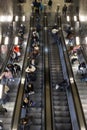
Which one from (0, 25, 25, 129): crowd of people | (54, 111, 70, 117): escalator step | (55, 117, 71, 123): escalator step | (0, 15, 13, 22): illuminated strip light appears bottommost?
(55, 117, 71, 123): escalator step

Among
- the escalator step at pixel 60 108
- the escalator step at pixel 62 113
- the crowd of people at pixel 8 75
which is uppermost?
the crowd of people at pixel 8 75

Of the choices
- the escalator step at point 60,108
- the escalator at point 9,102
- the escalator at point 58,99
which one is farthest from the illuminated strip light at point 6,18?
the escalator step at point 60,108

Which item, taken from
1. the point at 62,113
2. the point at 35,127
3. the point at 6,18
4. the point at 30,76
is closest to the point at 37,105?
the point at 62,113

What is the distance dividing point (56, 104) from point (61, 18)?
41.6 feet

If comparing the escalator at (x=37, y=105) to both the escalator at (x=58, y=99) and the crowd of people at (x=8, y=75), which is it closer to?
the escalator at (x=58, y=99)

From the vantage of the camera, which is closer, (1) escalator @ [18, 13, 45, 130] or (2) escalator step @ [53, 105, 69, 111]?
(1) escalator @ [18, 13, 45, 130]

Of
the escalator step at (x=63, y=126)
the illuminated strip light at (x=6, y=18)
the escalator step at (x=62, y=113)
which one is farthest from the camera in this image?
the illuminated strip light at (x=6, y=18)

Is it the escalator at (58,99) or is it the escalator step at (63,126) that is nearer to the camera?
the escalator step at (63,126)

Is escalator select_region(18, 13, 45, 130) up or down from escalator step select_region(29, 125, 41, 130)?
up

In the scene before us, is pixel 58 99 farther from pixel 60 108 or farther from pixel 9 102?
pixel 9 102

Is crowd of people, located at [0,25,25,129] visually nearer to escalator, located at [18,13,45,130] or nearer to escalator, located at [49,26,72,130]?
escalator, located at [18,13,45,130]

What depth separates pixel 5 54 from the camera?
17.6 metres

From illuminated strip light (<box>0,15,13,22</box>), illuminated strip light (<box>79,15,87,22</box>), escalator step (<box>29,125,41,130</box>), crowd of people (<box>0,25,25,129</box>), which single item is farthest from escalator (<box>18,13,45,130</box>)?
illuminated strip light (<box>79,15,87,22</box>)

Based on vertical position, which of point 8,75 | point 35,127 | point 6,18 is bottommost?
point 35,127
